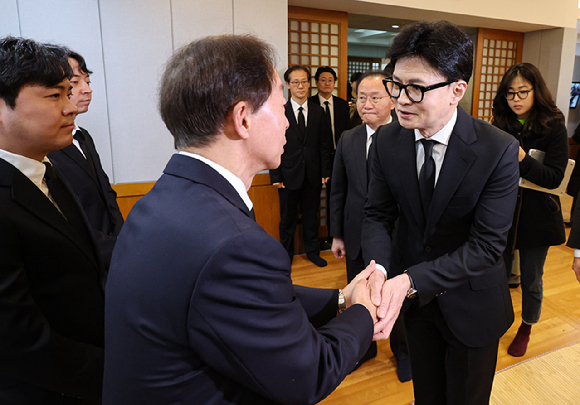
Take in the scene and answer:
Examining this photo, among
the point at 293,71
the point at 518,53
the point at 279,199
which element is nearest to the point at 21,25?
the point at 293,71

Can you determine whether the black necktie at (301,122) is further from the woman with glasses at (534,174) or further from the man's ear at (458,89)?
the man's ear at (458,89)

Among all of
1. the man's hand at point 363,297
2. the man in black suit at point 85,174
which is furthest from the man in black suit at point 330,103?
the man's hand at point 363,297

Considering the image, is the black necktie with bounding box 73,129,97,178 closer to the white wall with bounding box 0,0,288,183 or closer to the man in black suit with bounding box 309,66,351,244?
the white wall with bounding box 0,0,288,183

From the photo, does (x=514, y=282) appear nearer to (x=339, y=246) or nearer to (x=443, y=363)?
(x=339, y=246)

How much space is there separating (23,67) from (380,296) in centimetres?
128

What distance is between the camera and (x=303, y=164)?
153 inches

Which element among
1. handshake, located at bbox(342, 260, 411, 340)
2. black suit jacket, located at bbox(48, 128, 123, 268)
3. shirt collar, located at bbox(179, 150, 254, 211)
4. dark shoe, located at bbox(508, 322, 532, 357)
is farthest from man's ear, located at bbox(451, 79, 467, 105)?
dark shoe, located at bbox(508, 322, 532, 357)

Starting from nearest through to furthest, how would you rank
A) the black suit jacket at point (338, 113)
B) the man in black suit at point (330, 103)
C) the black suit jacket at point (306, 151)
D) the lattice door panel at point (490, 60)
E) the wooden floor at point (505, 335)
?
the wooden floor at point (505, 335) → the black suit jacket at point (306, 151) → the man in black suit at point (330, 103) → the black suit jacket at point (338, 113) → the lattice door panel at point (490, 60)

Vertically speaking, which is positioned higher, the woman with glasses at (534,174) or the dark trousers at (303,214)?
the woman with glasses at (534,174)

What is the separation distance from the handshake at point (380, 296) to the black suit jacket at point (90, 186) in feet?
3.94

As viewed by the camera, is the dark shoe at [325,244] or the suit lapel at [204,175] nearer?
the suit lapel at [204,175]

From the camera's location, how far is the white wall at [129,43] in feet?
9.78

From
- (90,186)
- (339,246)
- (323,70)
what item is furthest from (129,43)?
(339,246)

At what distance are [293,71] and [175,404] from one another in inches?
135
